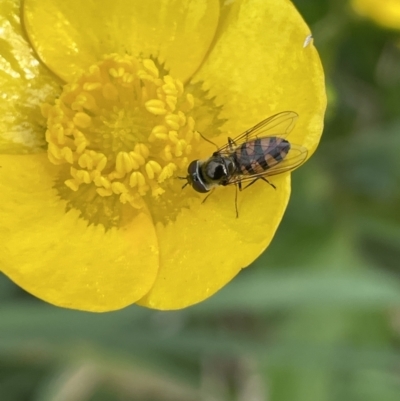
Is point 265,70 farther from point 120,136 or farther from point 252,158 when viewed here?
point 120,136

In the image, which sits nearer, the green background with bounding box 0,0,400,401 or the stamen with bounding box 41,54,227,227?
the stamen with bounding box 41,54,227,227

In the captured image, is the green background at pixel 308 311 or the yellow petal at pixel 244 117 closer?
the yellow petal at pixel 244 117

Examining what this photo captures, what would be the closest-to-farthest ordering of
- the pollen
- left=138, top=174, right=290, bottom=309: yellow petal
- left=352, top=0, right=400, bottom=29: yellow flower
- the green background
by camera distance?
1. left=138, top=174, right=290, bottom=309: yellow petal
2. the pollen
3. left=352, top=0, right=400, bottom=29: yellow flower
4. the green background

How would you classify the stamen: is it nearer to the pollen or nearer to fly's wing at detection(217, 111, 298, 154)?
the pollen

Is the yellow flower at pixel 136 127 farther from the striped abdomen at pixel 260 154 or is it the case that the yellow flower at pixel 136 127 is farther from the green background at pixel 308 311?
the green background at pixel 308 311

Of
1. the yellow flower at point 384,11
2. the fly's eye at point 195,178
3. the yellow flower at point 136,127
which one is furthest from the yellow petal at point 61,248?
the yellow flower at point 384,11

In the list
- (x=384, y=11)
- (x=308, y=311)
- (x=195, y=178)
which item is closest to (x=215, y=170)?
(x=195, y=178)

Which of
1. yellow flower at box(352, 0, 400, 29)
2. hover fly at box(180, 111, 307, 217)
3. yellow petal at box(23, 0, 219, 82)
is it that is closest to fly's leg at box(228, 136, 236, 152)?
hover fly at box(180, 111, 307, 217)

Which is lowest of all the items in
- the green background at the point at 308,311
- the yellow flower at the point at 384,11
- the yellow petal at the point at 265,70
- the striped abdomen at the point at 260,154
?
the green background at the point at 308,311
